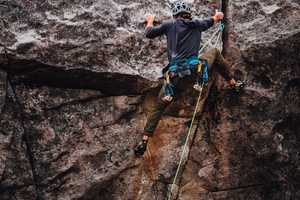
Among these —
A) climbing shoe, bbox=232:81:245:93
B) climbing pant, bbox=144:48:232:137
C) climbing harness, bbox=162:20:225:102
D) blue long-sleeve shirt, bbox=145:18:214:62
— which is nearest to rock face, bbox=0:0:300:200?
climbing shoe, bbox=232:81:245:93

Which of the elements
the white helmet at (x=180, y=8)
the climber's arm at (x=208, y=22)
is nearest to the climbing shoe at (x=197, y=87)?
the climber's arm at (x=208, y=22)

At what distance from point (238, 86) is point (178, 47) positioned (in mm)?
1426

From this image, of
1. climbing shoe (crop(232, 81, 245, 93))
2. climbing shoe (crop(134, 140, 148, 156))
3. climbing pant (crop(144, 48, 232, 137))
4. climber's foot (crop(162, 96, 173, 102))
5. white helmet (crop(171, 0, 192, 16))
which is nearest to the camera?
white helmet (crop(171, 0, 192, 16))

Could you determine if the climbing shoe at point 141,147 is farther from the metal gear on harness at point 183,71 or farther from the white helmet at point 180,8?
the white helmet at point 180,8

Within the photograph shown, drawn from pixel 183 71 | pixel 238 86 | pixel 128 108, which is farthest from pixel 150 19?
pixel 238 86

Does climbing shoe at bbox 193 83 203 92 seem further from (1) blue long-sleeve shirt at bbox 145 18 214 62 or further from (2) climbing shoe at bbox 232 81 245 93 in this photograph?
(2) climbing shoe at bbox 232 81 245 93

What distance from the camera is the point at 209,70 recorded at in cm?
1019

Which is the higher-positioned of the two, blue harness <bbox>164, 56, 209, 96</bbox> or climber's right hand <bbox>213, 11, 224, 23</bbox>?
climber's right hand <bbox>213, 11, 224, 23</bbox>

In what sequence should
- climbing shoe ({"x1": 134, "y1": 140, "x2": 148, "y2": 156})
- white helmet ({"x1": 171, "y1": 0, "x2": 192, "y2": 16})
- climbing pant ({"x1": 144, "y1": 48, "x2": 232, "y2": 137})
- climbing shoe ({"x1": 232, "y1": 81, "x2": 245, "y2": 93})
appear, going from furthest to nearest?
climbing shoe ({"x1": 232, "y1": 81, "x2": 245, "y2": 93})
climbing shoe ({"x1": 134, "y1": 140, "x2": 148, "y2": 156})
climbing pant ({"x1": 144, "y1": 48, "x2": 232, "y2": 137})
white helmet ({"x1": 171, "y1": 0, "x2": 192, "y2": 16})

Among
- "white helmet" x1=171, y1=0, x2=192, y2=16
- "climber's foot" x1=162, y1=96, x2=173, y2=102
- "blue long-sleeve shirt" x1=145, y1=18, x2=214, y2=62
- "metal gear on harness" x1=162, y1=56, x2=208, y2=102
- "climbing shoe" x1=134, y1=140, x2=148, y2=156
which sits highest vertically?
"white helmet" x1=171, y1=0, x2=192, y2=16

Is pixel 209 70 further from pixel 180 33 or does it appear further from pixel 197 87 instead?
pixel 180 33

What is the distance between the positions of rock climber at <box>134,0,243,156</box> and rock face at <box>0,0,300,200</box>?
529 millimetres

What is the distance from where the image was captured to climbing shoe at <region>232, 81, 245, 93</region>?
10.3 m

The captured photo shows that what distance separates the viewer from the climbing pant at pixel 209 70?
9906mm
